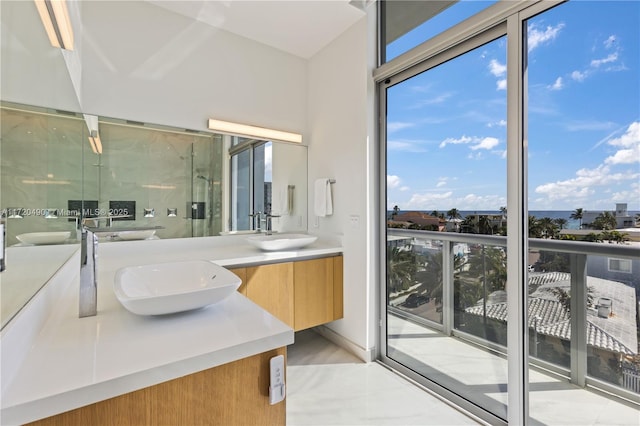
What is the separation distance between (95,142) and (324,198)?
1.73 m

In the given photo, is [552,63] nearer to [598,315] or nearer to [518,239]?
[518,239]

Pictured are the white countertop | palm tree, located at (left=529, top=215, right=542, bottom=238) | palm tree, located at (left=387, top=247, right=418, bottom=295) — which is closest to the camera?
the white countertop

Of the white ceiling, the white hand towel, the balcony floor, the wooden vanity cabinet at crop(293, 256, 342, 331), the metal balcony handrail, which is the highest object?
the white ceiling

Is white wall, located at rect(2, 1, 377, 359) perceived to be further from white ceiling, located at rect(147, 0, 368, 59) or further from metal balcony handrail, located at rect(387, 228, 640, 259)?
metal balcony handrail, located at rect(387, 228, 640, 259)

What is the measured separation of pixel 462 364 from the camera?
1.91m

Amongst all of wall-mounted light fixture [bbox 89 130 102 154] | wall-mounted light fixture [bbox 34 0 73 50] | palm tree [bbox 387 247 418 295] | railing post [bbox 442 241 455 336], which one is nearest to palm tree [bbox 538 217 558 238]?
railing post [bbox 442 241 455 336]

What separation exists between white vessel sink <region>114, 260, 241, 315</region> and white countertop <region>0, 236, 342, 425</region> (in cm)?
6

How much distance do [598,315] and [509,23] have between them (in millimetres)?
1508

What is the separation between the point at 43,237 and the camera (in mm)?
1002

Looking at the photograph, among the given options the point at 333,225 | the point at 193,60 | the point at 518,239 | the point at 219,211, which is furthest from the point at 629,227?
the point at 193,60

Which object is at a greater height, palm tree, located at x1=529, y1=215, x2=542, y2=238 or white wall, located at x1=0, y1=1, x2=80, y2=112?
white wall, located at x1=0, y1=1, x2=80, y2=112

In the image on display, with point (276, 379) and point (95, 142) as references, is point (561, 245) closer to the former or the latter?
point (276, 379)

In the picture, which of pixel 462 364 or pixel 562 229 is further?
pixel 462 364

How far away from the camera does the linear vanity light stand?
2.47m
